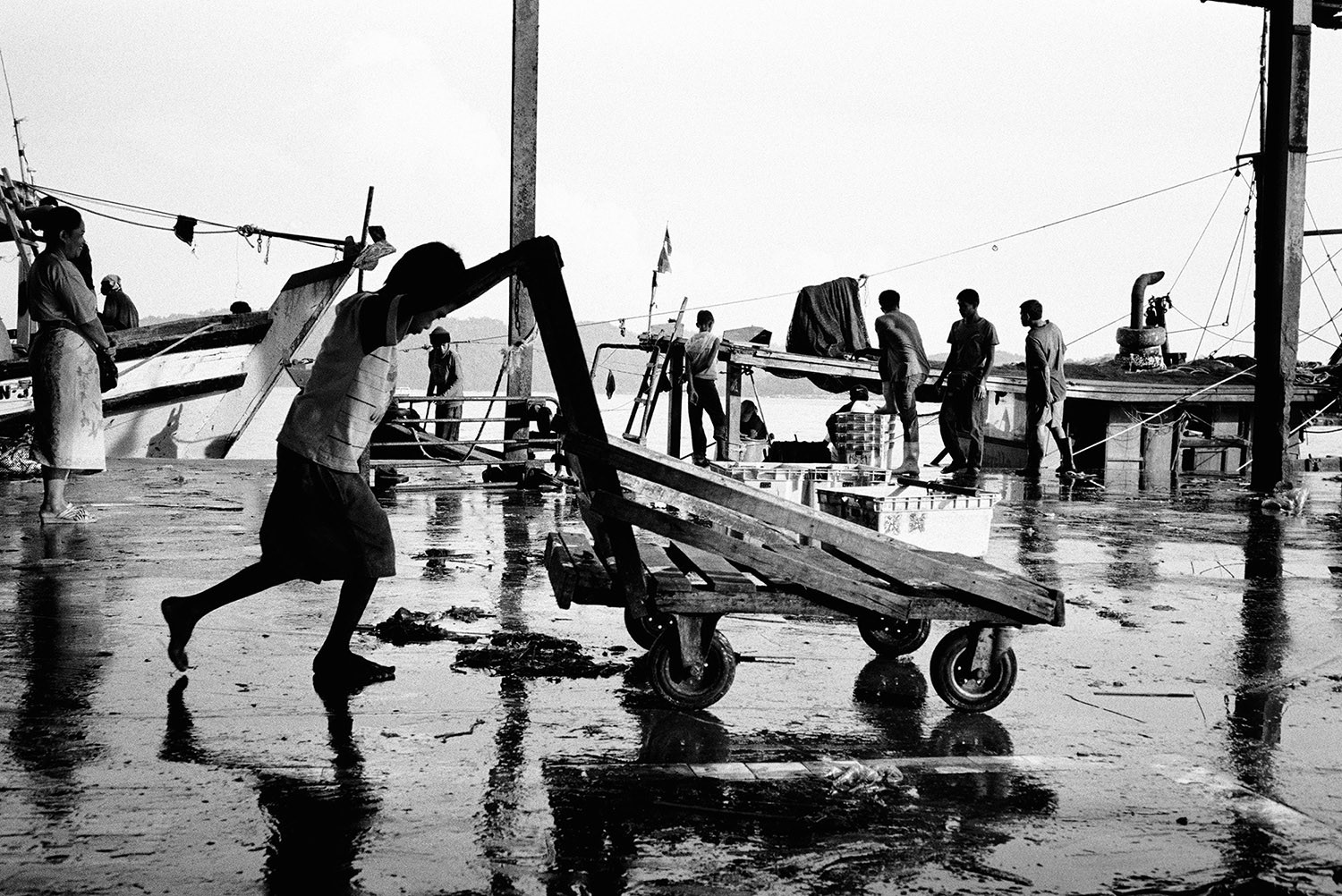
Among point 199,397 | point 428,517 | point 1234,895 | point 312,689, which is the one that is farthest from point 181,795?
point 199,397

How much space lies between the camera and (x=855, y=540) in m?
4.67

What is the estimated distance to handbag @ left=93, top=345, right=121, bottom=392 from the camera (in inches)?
367

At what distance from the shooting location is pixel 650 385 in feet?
59.6

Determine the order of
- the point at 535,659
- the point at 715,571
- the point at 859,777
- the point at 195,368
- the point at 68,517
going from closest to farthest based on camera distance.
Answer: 1. the point at 859,777
2. the point at 715,571
3. the point at 535,659
4. the point at 68,517
5. the point at 195,368

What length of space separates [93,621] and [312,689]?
191 centimetres

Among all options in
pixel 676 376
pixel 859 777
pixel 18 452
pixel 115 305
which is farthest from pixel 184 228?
pixel 859 777

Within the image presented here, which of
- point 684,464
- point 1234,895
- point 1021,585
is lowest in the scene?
point 1234,895

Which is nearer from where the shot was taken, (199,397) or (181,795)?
(181,795)

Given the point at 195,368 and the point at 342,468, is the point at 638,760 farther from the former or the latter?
the point at 195,368

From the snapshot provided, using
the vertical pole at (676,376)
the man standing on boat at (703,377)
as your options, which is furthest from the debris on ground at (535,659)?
the vertical pole at (676,376)

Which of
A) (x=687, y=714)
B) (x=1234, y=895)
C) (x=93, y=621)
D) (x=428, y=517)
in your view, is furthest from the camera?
(x=428, y=517)

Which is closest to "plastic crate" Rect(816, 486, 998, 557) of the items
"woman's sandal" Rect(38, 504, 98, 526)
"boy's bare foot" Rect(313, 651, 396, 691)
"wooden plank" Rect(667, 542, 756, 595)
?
"wooden plank" Rect(667, 542, 756, 595)

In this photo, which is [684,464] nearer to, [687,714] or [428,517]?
[687,714]

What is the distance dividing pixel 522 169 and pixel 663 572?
10434mm
